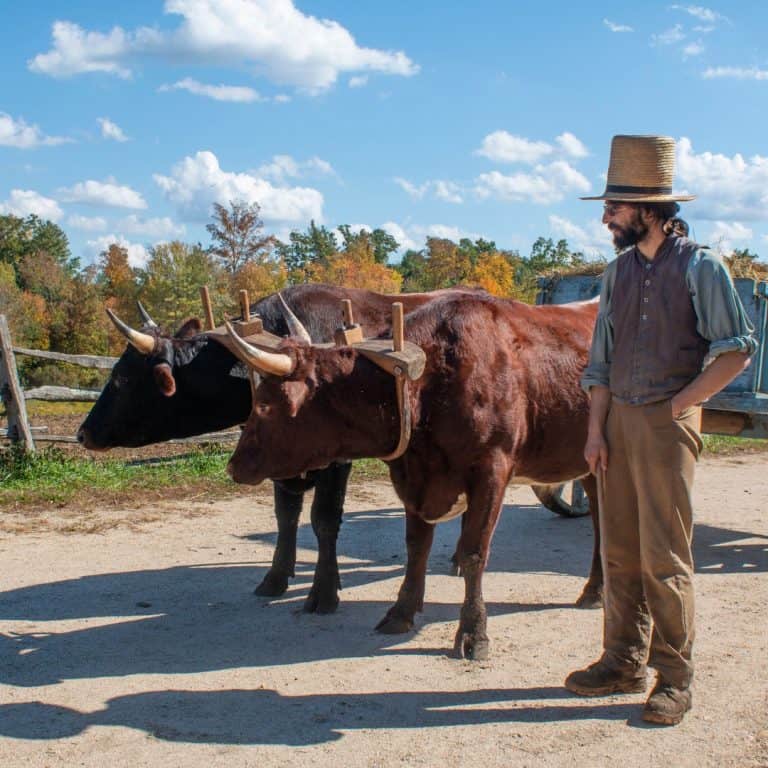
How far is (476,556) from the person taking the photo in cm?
505

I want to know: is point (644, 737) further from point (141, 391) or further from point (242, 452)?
point (141, 391)

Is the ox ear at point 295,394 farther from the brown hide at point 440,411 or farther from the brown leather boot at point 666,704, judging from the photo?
the brown leather boot at point 666,704

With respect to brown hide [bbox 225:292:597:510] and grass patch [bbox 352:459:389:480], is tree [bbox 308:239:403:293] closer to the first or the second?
grass patch [bbox 352:459:389:480]

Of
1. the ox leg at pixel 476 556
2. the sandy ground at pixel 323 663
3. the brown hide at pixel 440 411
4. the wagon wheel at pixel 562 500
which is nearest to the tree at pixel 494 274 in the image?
the wagon wheel at pixel 562 500

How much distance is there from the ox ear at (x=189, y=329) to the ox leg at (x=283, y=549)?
1.30m

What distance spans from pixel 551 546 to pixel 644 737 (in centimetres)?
377

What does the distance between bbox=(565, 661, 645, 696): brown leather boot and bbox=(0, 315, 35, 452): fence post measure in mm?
7334

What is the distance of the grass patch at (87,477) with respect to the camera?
894 cm

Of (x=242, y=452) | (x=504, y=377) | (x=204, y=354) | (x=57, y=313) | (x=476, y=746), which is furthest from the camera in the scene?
(x=57, y=313)

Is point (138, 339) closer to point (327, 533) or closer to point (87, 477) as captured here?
point (327, 533)

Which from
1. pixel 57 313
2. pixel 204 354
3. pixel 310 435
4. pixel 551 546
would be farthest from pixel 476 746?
pixel 57 313

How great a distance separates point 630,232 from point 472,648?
2315 mm

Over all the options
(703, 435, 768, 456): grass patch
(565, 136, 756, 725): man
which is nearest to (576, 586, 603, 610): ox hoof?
(565, 136, 756, 725): man

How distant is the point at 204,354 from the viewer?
248 inches
